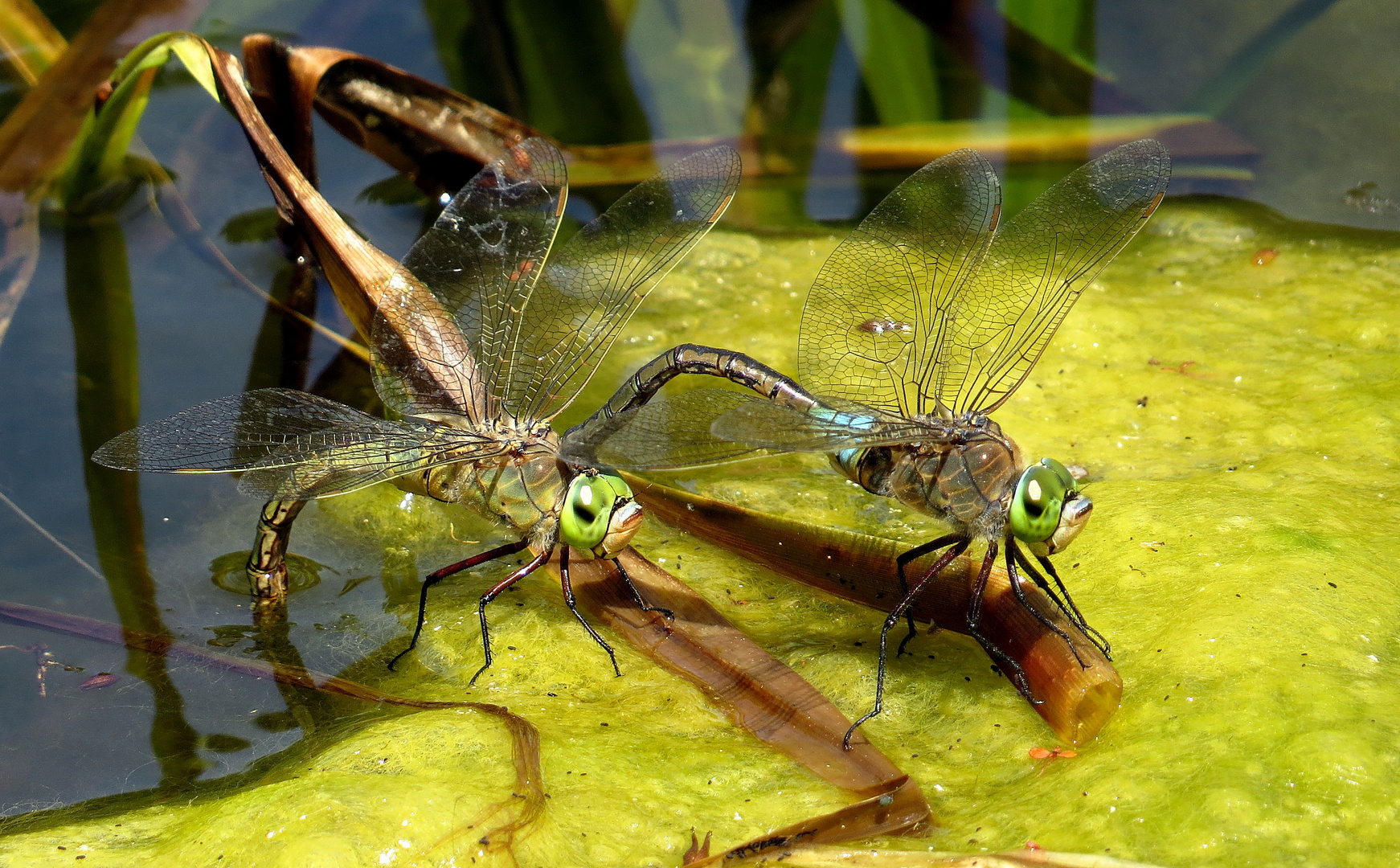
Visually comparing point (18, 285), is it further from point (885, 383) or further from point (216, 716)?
point (885, 383)

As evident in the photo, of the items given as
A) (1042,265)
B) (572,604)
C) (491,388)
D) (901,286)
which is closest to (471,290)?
(491,388)

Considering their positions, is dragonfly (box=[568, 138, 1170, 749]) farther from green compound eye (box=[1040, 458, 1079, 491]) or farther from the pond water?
the pond water

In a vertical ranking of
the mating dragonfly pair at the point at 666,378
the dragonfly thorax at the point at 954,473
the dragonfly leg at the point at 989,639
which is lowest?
the dragonfly leg at the point at 989,639

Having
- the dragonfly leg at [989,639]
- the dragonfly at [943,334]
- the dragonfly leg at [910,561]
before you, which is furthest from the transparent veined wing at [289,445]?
the dragonfly leg at [989,639]

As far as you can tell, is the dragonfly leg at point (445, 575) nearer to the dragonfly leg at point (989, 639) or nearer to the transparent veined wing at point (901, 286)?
the transparent veined wing at point (901, 286)

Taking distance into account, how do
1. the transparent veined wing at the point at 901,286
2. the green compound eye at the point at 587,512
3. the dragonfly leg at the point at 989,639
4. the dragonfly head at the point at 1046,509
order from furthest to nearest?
1. the transparent veined wing at the point at 901,286
2. the green compound eye at the point at 587,512
3. the dragonfly head at the point at 1046,509
4. the dragonfly leg at the point at 989,639

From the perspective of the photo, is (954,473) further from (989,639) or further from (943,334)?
(943,334)

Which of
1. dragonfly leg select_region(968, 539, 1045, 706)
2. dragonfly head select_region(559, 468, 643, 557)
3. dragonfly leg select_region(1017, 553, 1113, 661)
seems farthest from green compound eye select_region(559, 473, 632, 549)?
dragonfly leg select_region(1017, 553, 1113, 661)
